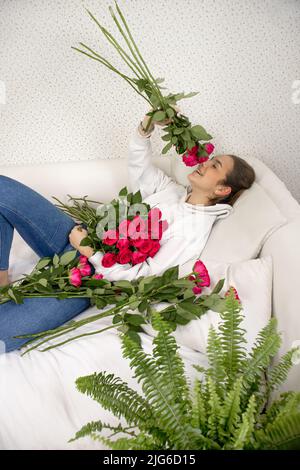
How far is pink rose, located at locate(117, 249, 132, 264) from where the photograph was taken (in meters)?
1.41

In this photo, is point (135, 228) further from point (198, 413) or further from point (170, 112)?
point (198, 413)

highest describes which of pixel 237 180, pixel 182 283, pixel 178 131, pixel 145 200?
pixel 178 131

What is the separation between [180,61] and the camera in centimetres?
185

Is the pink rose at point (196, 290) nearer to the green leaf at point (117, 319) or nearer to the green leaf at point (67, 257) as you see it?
the green leaf at point (117, 319)

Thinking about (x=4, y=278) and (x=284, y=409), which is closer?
(x=284, y=409)

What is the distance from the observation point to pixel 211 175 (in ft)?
5.26

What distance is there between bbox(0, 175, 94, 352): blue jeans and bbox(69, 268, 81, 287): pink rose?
0.09 meters

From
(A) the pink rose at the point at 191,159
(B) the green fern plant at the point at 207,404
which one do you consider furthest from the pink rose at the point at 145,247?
(B) the green fern plant at the point at 207,404

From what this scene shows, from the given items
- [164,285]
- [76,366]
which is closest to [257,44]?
[164,285]

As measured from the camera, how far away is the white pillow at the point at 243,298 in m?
1.25

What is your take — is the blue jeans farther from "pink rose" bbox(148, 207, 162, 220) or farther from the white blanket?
"pink rose" bbox(148, 207, 162, 220)

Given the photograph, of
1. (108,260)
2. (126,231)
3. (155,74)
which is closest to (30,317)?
(108,260)

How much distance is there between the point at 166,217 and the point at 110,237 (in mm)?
319

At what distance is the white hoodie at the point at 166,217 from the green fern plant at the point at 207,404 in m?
0.64
